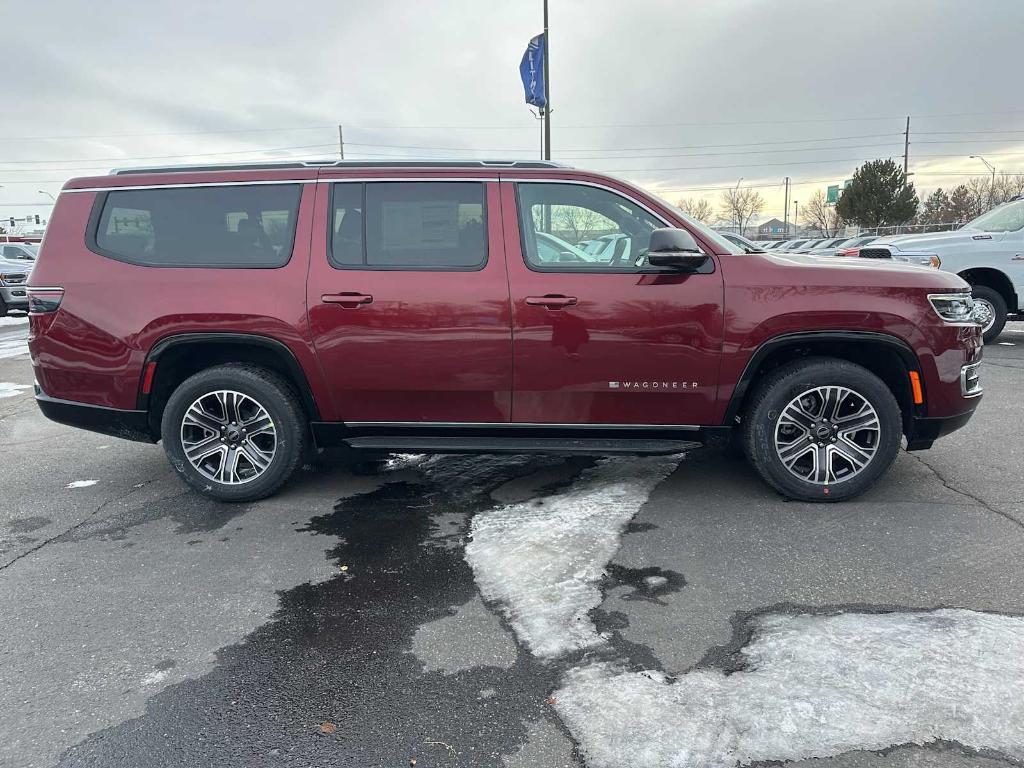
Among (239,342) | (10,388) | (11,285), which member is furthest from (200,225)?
(11,285)

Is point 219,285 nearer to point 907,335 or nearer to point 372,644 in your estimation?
point 372,644

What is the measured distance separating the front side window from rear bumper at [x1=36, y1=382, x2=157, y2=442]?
258 cm

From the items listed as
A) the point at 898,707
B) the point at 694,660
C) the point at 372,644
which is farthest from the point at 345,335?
the point at 898,707

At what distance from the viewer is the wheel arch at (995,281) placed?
29.3ft

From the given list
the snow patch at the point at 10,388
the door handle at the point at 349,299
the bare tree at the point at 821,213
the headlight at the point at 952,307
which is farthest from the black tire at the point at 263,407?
the bare tree at the point at 821,213

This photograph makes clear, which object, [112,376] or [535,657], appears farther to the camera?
[112,376]

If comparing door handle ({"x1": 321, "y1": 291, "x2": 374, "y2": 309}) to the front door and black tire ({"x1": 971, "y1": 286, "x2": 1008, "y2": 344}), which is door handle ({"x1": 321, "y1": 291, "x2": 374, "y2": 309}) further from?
black tire ({"x1": 971, "y1": 286, "x2": 1008, "y2": 344})

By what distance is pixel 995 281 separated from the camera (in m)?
9.12

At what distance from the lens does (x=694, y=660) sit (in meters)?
2.47

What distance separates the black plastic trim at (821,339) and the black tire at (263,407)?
262 centimetres

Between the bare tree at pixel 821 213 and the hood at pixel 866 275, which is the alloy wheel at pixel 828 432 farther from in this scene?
the bare tree at pixel 821 213

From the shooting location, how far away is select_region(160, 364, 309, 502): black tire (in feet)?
13.0

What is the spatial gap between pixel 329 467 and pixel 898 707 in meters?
3.75

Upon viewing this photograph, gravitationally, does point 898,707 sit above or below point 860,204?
below
